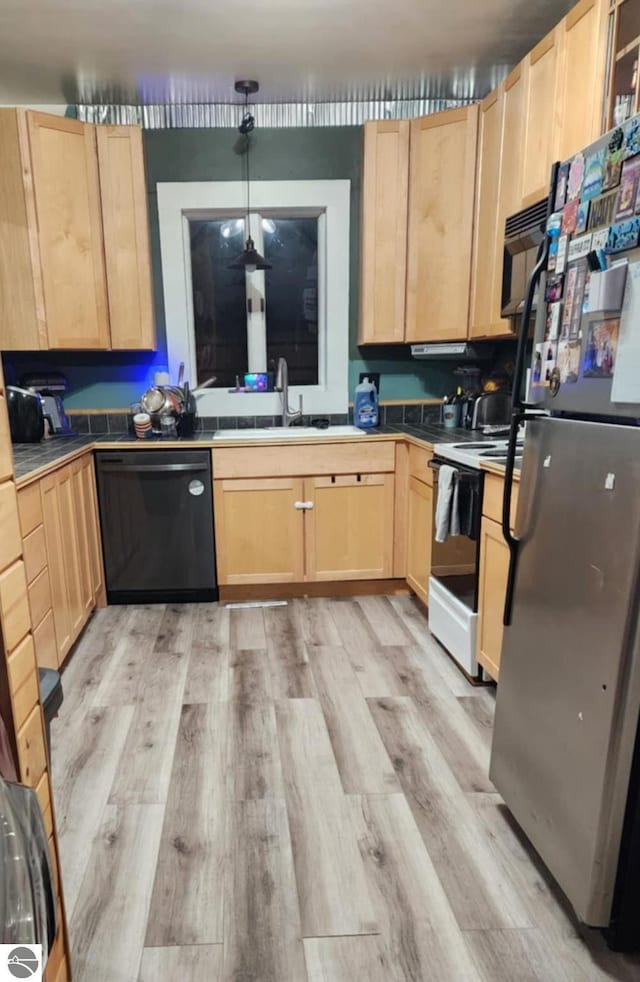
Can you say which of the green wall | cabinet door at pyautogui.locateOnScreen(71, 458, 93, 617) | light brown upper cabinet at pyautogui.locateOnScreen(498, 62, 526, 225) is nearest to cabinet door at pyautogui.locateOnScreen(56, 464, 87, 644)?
cabinet door at pyautogui.locateOnScreen(71, 458, 93, 617)

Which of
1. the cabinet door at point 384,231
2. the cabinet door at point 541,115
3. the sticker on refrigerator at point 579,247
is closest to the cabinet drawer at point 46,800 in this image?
the sticker on refrigerator at point 579,247

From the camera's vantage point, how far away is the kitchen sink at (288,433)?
10.5ft

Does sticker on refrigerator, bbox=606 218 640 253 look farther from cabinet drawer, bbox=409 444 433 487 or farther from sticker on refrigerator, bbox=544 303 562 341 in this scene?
cabinet drawer, bbox=409 444 433 487

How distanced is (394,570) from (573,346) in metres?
2.15

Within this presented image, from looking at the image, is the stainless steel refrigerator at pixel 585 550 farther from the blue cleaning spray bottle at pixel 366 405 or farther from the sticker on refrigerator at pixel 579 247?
A: the blue cleaning spray bottle at pixel 366 405

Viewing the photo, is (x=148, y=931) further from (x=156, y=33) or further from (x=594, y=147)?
(x=156, y=33)

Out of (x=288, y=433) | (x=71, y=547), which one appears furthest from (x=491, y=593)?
(x=71, y=547)

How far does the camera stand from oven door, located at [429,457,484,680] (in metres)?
2.35

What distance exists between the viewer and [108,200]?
313 centimetres

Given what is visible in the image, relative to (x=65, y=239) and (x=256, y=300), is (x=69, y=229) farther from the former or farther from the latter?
(x=256, y=300)

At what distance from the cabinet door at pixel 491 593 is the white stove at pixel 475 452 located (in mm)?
237

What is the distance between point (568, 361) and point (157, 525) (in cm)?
235

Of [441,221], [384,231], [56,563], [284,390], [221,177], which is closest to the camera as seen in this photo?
[56,563]

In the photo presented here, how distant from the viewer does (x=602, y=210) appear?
1232mm
